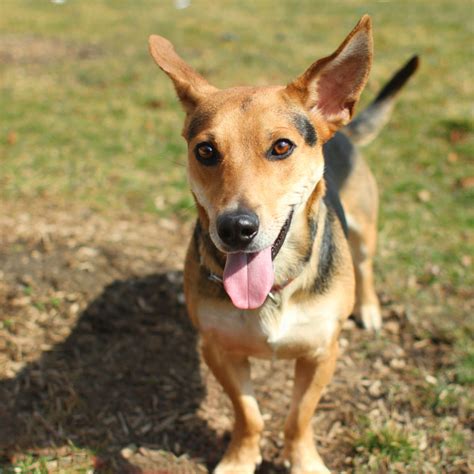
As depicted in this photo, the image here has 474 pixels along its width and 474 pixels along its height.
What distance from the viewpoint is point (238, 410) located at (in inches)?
154

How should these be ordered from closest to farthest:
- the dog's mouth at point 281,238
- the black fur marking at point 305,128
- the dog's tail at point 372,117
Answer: the dog's mouth at point 281,238 < the black fur marking at point 305,128 < the dog's tail at point 372,117

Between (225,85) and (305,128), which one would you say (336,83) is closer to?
(305,128)

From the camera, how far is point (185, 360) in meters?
4.95

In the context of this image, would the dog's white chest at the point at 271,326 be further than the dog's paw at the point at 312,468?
No

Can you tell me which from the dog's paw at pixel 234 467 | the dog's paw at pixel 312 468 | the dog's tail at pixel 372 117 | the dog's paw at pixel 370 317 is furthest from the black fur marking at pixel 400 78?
the dog's paw at pixel 234 467

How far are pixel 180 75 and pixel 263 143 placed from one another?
85 centimetres

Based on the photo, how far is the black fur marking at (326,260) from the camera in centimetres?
364

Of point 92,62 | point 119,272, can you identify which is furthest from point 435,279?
point 92,62

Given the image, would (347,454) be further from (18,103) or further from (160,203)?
(18,103)

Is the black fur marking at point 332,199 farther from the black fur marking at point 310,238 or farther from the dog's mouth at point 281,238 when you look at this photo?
the dog's mouth at point 281,238

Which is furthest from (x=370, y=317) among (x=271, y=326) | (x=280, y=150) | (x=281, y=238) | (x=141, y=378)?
(x=280, y=150)

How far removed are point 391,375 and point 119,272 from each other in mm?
2466

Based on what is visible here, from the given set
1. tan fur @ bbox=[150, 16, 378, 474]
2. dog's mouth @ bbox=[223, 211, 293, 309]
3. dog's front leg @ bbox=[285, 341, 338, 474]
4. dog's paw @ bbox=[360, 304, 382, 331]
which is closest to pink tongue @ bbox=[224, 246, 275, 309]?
dog's mouth @ bbox=[223, 211, 293, 309]

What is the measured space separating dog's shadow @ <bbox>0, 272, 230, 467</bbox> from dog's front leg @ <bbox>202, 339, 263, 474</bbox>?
11.2 inches
